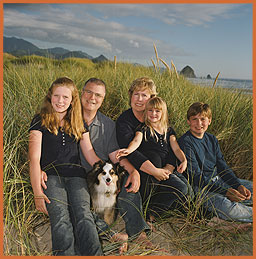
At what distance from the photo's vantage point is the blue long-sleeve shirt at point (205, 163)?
9.52ft

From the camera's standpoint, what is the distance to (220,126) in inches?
157

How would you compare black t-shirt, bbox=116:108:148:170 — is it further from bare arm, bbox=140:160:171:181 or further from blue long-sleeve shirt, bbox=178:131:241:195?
blue long-sleeve shirt, bbox=178:131:241:195

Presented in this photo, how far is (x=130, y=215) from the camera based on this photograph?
2574 mm

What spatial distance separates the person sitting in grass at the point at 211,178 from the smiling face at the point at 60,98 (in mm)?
1355

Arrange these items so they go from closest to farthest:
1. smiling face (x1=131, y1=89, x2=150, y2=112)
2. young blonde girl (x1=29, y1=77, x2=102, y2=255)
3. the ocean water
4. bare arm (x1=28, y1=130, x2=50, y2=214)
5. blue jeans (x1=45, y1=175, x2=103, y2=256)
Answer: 1. blue jeans (x1=45, y1=175, x2=103, y2=256)
2. young blonde girl (x1=29, y1=77, x2=102, y2=255)
3. bare arm (x1=28, y1=130, x2=50, y2=214)
4. smiling face (x1=131, y1=89, x2=150, y2=112)
5. the ocean water

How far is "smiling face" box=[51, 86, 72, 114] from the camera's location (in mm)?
2752

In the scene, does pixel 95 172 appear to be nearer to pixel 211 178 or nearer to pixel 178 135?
pixel 211 178

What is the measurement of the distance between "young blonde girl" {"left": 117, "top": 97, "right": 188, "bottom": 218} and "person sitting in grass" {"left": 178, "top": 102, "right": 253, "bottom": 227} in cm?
15

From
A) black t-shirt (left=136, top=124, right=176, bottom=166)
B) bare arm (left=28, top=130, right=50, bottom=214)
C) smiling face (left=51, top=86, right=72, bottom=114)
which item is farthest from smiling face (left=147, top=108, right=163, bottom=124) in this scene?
bare arm (left=28, top=130, right=50, bottom=214)

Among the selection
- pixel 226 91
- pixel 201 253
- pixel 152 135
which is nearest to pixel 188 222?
pixel 201 253

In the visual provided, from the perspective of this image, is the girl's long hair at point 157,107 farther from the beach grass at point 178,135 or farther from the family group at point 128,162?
the beach grass at point 178,135

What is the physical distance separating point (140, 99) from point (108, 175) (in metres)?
0.98

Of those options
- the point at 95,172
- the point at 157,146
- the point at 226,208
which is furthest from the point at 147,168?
the point at 226,208

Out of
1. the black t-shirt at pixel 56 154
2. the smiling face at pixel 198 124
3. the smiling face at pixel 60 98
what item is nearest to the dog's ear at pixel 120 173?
the black t-shirt at pixel 56 154
